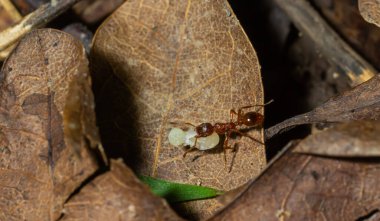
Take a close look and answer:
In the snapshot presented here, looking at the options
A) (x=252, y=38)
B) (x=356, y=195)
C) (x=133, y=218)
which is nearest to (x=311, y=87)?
(x=252, y=38)

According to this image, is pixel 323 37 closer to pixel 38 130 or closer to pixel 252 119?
pixel 252 119

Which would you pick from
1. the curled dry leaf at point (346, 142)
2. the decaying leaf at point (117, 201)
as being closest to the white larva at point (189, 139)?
the decaying leaf at point (117, 201)

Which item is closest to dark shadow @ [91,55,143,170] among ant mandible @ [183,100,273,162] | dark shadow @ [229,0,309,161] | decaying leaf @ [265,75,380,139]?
ant mandible @ [183,100,273,162]

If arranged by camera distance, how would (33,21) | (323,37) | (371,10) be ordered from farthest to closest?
(323,37) < (33,21) < (371,10)

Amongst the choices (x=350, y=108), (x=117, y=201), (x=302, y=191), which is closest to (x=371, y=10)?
(x=350, y=108)

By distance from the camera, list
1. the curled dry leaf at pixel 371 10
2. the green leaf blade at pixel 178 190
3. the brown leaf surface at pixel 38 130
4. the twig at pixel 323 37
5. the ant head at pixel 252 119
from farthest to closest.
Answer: the twig at pixel 323 37
the curled dry leaf at pixel 371 10
the ant head at pixel 252 119
the green leaf blade at pixel 178 190
the brown leaf surface at pixel 38 130

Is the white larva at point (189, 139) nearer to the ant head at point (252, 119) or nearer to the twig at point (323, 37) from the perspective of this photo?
the ant head at point (252, 119)

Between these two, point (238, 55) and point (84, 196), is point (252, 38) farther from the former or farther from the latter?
point (84, 196)
